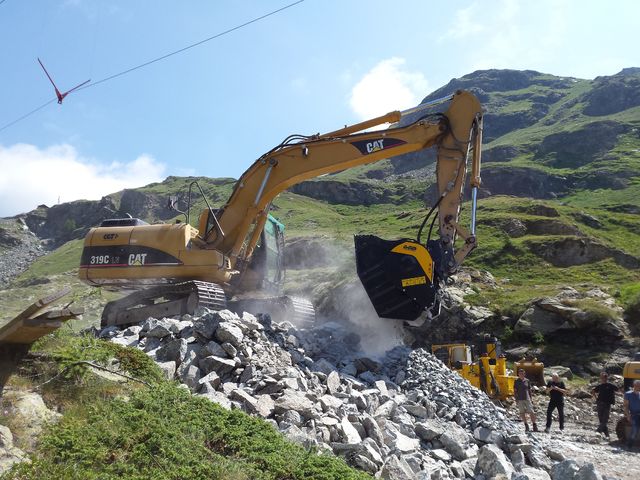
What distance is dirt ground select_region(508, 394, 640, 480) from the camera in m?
8.02

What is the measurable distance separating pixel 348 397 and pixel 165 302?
5247 millimetres

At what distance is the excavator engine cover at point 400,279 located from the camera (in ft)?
32.7

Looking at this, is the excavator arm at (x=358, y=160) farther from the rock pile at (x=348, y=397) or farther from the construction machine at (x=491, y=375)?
the construction machine at (x=491, y=375)

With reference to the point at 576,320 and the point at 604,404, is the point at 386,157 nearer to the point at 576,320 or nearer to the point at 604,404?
the point at 604,404

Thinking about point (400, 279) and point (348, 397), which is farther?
point (400, 279)

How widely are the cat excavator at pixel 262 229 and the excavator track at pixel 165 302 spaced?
2 centimetres

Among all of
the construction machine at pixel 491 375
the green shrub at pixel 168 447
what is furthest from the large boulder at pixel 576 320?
the green shrub at pixel 168 447

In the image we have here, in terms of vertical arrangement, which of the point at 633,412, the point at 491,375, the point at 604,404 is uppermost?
the point at 491,375

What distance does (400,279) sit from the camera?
1015 centimetres

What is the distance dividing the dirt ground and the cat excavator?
307cm

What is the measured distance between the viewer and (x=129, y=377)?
5609mm

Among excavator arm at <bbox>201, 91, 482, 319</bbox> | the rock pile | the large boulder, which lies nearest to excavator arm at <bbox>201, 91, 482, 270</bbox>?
excavator arm at <bbox>201, 91, 482, 319</bbox>

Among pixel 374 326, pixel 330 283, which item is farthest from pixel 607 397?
pixel 330 283

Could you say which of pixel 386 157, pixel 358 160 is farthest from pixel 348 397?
pixel 386 157
